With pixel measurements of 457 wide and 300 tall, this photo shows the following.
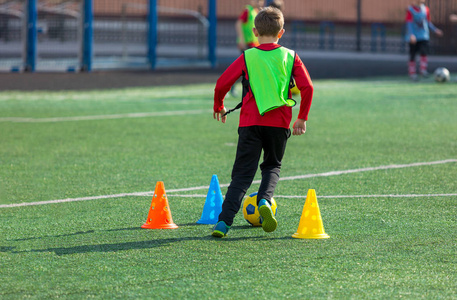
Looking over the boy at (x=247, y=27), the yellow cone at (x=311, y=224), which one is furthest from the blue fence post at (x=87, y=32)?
the yellow cone at (x=311, y=224)

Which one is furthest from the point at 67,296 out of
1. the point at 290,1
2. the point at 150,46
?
the point at 290,1

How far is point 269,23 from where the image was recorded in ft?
19.4

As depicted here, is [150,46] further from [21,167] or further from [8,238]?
[8,238]

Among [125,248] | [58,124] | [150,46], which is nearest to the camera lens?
[125,248]

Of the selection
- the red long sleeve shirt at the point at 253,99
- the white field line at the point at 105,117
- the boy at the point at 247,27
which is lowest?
the white field line at the point at 105,117

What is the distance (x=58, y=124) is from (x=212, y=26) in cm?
1338

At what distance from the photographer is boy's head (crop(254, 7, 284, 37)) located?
5.93 metres

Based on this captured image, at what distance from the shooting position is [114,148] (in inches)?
411

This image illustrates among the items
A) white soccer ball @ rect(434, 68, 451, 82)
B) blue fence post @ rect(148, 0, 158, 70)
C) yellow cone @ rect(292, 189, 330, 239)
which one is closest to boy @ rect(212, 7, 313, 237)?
yellow cone @ rect(292, 189, 330, 239)

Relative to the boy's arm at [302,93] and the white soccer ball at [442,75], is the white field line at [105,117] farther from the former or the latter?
the boy's arm at [302,93]

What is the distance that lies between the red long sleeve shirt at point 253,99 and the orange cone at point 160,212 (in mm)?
765

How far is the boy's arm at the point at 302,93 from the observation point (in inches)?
231

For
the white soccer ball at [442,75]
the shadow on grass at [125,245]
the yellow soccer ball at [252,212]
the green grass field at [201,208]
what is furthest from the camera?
the white soccer ball at [442,75]

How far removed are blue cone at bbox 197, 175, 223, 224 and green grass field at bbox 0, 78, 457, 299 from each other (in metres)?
0.10
